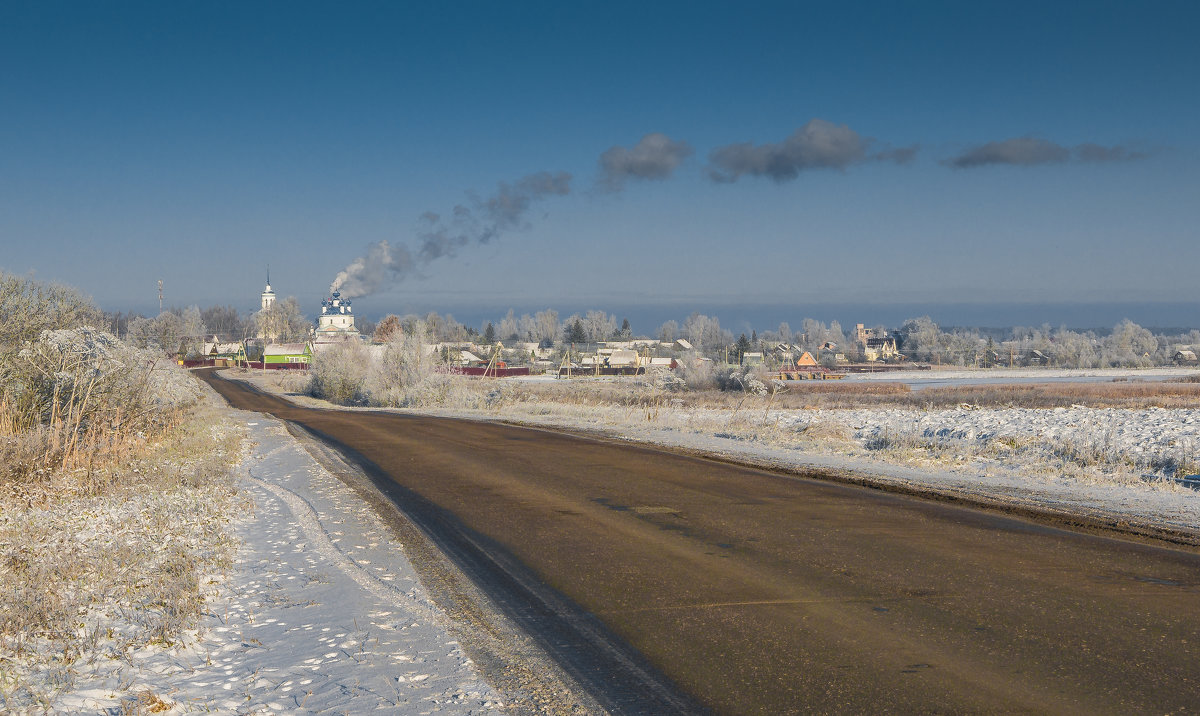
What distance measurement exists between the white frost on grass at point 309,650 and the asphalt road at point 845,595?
1020 mm

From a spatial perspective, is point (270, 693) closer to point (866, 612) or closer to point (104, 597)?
point (104, 597)

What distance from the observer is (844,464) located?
52.3 feet

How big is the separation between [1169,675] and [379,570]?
6379 millimetres

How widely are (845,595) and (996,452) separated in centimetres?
1233

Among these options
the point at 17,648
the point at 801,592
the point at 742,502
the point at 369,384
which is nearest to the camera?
the point at 17,648

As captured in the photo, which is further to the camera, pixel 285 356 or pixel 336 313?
pixel 336 313

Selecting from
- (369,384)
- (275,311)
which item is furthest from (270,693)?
(275,311)

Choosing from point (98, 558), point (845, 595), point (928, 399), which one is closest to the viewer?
point (845, 595)

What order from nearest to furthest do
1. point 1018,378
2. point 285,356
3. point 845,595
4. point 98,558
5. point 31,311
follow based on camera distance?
1. point 845,595
2. point 98,558
3. point 31,311
4. point 1018,378
5. point 285,356

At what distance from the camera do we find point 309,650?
5754 mm

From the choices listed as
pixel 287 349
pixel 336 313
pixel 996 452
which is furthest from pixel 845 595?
pixel 336 313

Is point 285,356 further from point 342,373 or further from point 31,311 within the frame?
point 31,311

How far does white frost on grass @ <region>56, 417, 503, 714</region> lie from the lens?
15.9 ft

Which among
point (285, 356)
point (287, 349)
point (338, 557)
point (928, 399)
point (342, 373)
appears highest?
point (287, 349)
